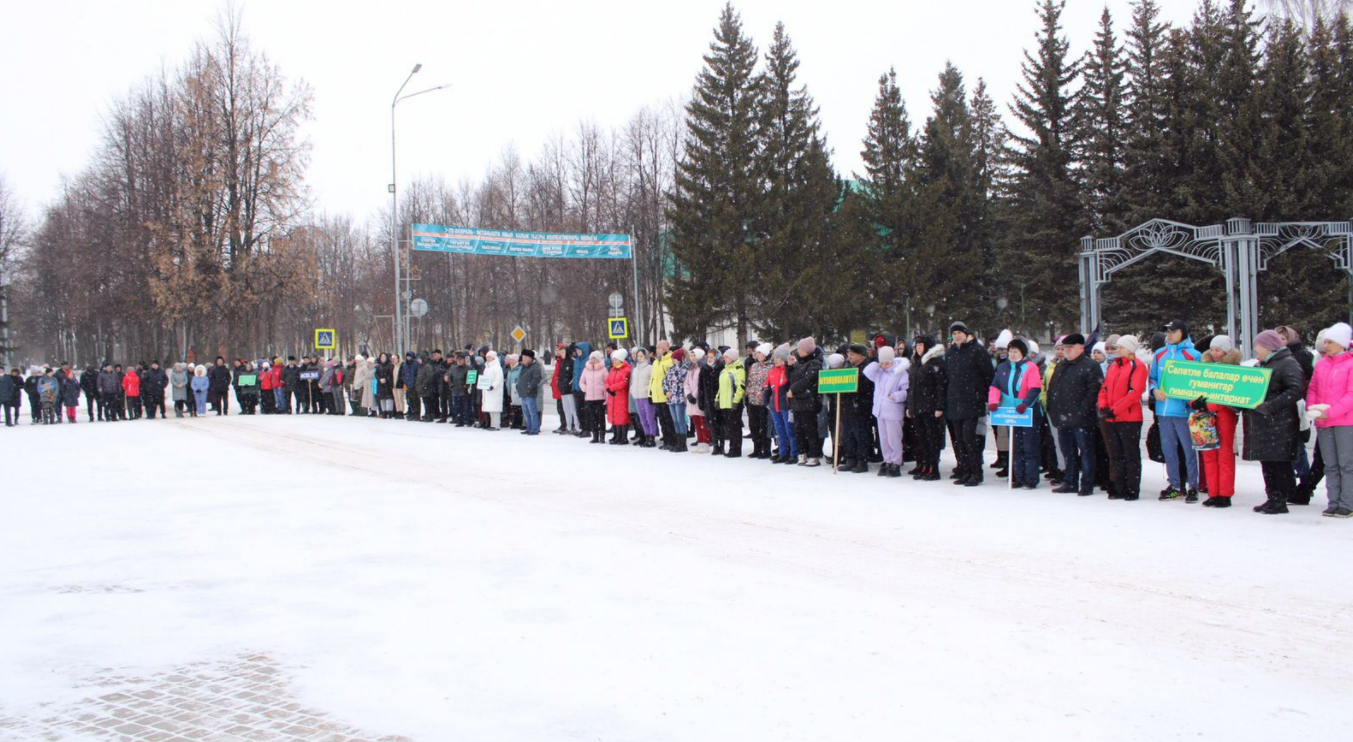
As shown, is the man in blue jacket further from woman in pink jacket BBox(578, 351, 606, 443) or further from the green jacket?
woman in pink jacket BBox(578, 351, 606, 443)

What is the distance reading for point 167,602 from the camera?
21.5 feet

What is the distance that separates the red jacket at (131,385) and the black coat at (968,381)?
27.1 m

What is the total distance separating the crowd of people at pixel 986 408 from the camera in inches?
354

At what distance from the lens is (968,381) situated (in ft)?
38.0

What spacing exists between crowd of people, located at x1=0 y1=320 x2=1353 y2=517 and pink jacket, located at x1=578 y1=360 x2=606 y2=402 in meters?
0.02

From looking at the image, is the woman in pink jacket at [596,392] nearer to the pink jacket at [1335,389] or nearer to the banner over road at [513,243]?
the pink jacket at [1335,389]

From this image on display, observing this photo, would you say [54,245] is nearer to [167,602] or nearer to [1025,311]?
[1025,311]

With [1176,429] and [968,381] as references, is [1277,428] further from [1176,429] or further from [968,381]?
[968,381]

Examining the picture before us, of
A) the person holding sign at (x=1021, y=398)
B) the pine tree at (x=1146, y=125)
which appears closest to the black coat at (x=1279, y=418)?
the person holding sign at (x=1021, y=398)

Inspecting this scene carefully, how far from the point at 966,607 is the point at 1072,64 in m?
39.9

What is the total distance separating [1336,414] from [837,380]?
5.86m

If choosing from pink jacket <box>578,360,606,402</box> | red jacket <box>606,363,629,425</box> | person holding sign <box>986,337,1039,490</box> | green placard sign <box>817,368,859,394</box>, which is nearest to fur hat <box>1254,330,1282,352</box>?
person holding sign <box>986,337,1039,490</box>

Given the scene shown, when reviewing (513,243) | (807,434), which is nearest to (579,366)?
(807,434)

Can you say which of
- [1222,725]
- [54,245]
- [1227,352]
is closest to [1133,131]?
[1227,352]
